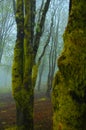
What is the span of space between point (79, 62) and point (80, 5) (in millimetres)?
759

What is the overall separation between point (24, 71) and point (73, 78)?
Result: 7.81 m

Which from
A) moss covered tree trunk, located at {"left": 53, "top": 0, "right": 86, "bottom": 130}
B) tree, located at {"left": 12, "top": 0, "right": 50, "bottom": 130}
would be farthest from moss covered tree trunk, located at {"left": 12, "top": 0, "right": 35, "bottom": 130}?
moss covered tree trunk, located at {"left": 53, "top": 0, "right": 86, "bottom": 130}

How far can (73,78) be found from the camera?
3.59m

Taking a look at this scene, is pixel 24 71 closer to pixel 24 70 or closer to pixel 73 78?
pixel 24 70

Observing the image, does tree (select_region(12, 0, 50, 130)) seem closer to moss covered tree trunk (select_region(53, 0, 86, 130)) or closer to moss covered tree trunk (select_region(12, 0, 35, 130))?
moss covered tree trunk (select_region(12, 0, 35, 130))

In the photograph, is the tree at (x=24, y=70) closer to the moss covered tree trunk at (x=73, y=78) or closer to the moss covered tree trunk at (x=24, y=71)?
the moss covered tree trunk at (x=24, y=71)

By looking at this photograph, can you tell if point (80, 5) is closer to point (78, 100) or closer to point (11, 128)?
point (78, 100)

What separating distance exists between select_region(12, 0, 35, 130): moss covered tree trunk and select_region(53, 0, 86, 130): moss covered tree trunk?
7372mm

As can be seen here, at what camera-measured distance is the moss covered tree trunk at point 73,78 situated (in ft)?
11.7

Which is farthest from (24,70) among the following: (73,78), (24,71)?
(73,78)

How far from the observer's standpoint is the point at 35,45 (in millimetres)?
12875

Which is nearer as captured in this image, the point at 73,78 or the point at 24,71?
the point at 73,78

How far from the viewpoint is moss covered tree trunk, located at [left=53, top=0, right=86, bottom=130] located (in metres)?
3.55

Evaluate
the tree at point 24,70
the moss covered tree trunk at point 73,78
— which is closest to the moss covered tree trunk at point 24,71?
the tree at point 24,70
